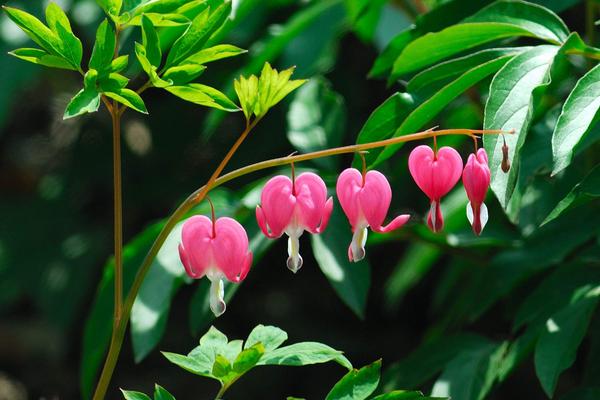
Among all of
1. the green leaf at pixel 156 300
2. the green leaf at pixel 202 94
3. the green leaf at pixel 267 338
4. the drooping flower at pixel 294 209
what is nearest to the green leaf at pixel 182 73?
the green leaf at pixel 202 94

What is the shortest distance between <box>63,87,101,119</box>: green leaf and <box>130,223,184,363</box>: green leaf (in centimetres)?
41

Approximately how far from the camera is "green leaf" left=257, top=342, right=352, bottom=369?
2.52ft

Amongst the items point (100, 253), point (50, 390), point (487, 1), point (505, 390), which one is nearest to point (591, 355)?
point (487, 1)

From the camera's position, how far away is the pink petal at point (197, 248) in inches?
31.0

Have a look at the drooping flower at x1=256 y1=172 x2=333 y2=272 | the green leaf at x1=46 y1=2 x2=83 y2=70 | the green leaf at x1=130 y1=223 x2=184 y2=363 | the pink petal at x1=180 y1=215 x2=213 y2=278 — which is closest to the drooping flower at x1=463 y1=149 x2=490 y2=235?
the drooping flower at x1=256 y1=172 x2=333 y2=272

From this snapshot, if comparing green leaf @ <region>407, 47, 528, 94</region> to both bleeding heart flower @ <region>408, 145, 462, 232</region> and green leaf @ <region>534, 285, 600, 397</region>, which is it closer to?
bleeding heart flower @ <region>408, 145, 462, 232</region>

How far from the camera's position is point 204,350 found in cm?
81

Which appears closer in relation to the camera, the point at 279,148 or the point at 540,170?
the point at 540,170

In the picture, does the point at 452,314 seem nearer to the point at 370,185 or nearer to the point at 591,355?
the point at 591,355

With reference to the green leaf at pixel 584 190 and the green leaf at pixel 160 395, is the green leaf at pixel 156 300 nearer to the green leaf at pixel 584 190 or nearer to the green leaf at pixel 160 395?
the green leaf at pixel 160 395

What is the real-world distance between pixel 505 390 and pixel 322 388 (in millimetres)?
443

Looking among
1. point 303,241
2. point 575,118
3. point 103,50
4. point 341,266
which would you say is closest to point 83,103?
point 103,50

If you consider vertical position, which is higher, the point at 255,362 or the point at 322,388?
the point at 255,362

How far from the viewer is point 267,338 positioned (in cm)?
81
